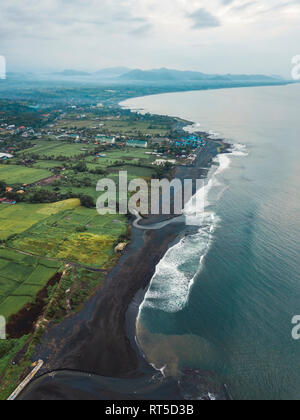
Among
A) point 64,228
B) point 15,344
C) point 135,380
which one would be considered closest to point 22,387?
point 15,344

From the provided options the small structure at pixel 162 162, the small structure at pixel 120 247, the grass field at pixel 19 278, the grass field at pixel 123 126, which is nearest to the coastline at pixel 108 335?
the small structure at pixel 120 247

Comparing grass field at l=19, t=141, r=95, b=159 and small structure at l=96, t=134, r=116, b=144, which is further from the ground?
small structure at l=96, t=134, r=116, b=144

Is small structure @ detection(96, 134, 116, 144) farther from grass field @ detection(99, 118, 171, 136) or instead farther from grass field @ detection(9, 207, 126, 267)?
grass field @ detection(9, 207, 126, 267)

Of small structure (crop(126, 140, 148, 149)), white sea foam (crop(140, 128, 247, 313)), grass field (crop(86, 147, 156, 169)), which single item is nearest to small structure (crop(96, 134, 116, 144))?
small structure (crop(126, 140, 148, 149))

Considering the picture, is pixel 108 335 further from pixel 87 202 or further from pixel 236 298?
pixel 87 202

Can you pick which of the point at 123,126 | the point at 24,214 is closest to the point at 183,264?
the point at 24,214
